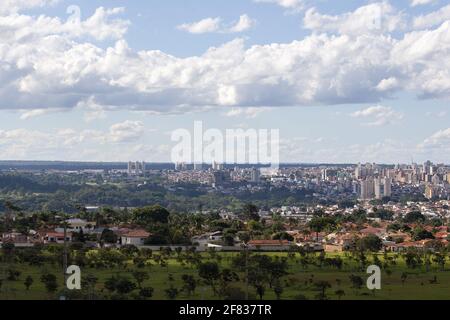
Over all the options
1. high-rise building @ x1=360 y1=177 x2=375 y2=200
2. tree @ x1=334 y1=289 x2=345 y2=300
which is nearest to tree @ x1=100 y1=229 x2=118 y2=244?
tree @ x1=334 y1=289 x2=345 y2=300

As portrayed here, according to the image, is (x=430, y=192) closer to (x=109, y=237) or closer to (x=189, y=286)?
(x=109, y=237)

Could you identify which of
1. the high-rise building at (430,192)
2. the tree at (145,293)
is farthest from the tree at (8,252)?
the high-rise building at (430,192)

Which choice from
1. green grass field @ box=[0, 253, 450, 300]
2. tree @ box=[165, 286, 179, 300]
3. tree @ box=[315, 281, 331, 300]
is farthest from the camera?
green grass field @ box=[0, 253, 450, 300]

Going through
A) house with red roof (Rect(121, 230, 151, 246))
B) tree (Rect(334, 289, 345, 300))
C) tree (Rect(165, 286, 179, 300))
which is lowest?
house with red roof (Rect(121, 230, 151, 246))

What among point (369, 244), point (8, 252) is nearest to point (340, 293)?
point (8, 252)

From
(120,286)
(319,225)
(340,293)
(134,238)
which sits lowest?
(319,225)

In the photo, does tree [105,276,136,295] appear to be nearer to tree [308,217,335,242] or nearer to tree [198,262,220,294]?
tree [198,262,220,294]

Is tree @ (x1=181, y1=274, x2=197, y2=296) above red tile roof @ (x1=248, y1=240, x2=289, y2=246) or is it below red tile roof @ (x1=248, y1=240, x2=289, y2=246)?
above
